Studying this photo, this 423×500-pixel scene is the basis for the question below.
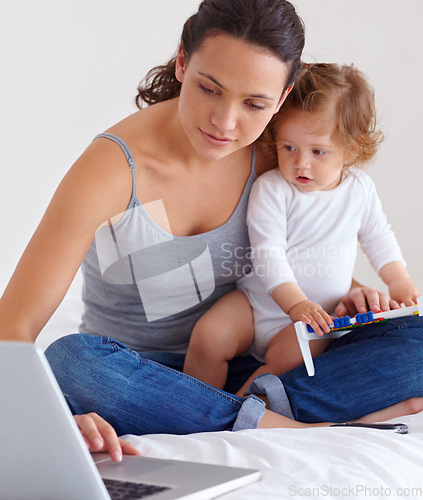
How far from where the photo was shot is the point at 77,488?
692 millimetres

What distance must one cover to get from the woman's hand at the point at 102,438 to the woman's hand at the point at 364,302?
0.70 meters

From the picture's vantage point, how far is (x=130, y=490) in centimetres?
75

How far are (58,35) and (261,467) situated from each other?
192 centimetres

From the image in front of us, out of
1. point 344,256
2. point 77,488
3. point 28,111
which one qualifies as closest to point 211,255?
point 344,256

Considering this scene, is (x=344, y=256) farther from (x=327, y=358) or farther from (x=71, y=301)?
(x=71, y=301)

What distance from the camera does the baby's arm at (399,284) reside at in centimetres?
156

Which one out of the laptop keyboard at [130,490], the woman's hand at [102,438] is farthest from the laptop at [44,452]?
the woman's hand at [102,438]

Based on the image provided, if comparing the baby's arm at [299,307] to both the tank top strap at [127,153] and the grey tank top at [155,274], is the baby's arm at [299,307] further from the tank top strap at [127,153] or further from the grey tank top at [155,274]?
the tank top strap at [127,153]

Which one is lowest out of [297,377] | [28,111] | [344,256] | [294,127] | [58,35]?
[297,377]

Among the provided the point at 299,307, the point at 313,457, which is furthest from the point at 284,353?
the point at 313,457

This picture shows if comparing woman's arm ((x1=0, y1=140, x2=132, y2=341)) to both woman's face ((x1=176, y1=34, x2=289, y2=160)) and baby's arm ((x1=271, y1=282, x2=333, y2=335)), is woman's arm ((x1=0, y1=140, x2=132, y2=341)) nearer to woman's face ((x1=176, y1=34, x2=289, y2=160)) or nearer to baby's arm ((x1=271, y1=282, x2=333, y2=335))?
woman's face ((x1=176, y1=34, x2=289, y2=160))

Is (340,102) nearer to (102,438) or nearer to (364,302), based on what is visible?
(364,302)

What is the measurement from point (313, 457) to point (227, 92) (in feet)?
2.15

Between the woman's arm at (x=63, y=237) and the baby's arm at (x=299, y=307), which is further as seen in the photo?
the baby's arm at (x=299, y=307)
